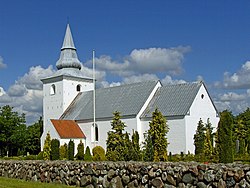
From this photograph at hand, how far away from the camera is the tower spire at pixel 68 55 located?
2136 inches

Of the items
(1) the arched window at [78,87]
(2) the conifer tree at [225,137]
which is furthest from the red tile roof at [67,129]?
(2) the conifer tree at [225,137]

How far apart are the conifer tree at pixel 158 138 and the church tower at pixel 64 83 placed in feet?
91.6

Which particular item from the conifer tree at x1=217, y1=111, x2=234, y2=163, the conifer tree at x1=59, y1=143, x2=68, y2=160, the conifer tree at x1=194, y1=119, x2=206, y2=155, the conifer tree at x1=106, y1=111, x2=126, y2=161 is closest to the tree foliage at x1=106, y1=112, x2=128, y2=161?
the conifer tree at x1=106, y1=111, x2=126, y2=161

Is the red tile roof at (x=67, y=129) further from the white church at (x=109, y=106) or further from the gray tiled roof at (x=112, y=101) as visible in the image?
the gray tiled roof at (x=112, y=101)

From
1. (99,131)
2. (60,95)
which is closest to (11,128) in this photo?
(60,95)

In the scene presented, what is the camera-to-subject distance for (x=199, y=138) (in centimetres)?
3816

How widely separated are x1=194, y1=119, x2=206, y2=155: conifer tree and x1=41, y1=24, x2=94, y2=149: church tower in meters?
19.8

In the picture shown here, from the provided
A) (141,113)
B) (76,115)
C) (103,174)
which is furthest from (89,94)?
(103,174)

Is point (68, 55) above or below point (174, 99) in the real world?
above

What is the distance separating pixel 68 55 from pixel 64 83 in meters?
4.05

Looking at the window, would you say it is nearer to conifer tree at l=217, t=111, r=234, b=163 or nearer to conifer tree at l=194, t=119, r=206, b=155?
conifer tree at l=194, t=119, r=206, b=155

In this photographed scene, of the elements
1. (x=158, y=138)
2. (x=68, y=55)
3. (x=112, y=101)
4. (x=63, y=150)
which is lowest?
(x=63, y=150)

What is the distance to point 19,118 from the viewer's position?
56125 millimetres

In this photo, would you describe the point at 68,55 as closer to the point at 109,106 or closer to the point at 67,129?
the point at 109,106
